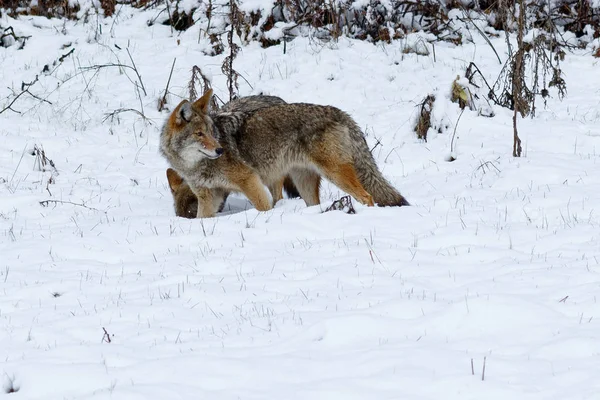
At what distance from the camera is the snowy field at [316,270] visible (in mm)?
4523

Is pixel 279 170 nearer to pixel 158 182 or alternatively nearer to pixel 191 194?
pixel 191 194

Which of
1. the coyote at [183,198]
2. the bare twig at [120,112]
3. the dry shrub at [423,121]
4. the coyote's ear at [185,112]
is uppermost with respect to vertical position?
the coyote's ear at [185,112]

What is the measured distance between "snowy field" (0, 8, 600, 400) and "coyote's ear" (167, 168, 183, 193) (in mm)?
336

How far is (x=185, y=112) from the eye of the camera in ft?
31.2

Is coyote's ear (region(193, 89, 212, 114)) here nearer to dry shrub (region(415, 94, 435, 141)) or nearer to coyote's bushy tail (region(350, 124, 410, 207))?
coyote's bushy tail (region(350, 124, 410, 207))

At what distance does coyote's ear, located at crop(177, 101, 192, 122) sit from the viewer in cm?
944

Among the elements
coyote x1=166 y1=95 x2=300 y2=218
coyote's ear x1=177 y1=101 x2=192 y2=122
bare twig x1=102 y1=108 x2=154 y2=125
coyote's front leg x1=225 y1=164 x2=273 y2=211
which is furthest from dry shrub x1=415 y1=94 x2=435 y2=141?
bare twig x1=102 y1=108 x2=154 y2=125

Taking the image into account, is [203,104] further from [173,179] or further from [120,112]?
[120,112]

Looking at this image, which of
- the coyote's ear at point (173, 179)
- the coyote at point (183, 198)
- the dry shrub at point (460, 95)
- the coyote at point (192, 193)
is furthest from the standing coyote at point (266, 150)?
the dry shrub at point (460, 95)

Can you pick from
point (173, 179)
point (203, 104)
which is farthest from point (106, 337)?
point (173, 179)

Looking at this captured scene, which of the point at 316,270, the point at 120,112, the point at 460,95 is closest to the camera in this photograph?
the point at 316,270

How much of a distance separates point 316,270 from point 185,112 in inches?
143

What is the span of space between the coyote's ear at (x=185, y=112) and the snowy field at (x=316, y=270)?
4.07 feet

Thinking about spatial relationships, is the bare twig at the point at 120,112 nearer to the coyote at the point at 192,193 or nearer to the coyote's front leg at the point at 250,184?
the coyote at the point at 192,193
